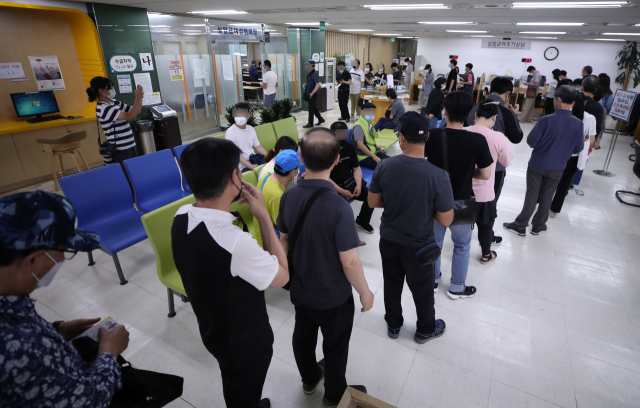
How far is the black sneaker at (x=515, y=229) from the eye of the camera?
162 inches

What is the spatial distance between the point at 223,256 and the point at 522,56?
1792 cm

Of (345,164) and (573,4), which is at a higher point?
(573,4)

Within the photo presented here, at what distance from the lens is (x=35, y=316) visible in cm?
90

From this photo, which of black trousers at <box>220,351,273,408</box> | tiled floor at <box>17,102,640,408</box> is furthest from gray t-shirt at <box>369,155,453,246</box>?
black trousers at <box>220,351,273,408</box>

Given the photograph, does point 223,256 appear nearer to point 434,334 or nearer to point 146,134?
point 434,334

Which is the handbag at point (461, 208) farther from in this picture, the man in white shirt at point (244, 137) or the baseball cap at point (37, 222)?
the man in white shirt at point (244, 137)

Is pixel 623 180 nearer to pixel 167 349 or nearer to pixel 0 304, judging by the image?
pixel 167 349

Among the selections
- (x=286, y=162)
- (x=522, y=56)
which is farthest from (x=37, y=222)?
(x=522, y=56)

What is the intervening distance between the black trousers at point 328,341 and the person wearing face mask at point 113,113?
3507 millimetres

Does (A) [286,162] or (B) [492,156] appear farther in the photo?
(B) [492,156]

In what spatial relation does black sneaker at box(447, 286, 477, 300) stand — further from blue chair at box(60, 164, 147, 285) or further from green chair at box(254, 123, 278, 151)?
green chair at box(254, 123, 278, 151)

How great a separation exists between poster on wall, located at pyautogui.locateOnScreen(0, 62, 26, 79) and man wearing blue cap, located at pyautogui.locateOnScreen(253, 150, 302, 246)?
569 centimetres

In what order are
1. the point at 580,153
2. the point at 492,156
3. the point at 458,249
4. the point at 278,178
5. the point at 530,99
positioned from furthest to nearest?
the point at 530,99 < the point at 580,153 < the point at 458,249 < the point at 492,156 < the point at 278,178

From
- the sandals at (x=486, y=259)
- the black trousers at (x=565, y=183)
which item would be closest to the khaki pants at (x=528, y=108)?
the black trousers at (x=565, y=183)
